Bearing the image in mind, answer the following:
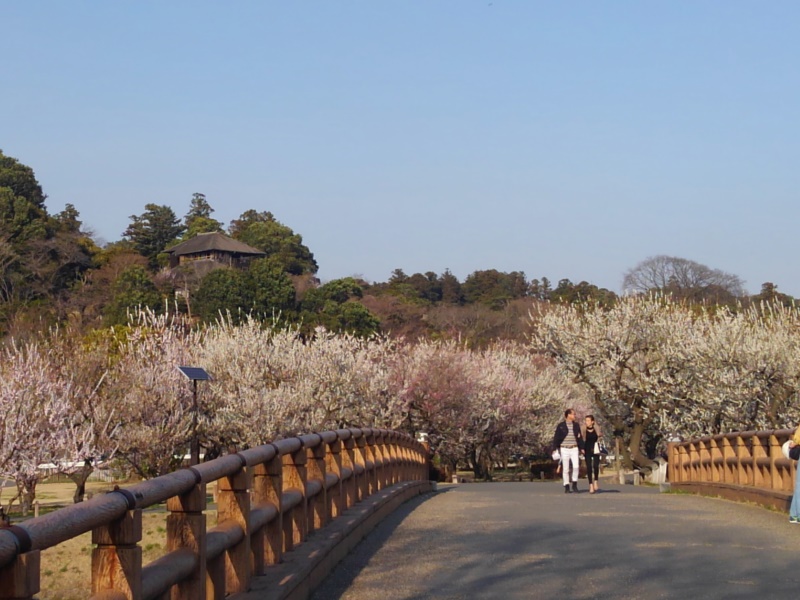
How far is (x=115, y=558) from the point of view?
465 centimetres

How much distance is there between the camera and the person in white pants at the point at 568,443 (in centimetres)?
2370

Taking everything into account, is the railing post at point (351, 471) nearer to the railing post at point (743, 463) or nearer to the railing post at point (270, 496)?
the railing post at point (270, 496)

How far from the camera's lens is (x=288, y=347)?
151 ft

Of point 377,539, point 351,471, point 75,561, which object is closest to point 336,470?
point 377,539

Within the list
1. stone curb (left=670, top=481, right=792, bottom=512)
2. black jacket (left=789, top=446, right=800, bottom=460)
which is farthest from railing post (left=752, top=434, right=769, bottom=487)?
black jacket (left=789, top=446, right=800, bottom=460)

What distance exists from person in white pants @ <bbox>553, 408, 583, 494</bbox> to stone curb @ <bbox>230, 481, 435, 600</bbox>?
Answer: 9.27 meters

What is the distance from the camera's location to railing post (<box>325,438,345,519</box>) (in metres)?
12.0

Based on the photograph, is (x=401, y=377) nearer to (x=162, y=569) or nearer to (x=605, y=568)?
(x=605, y=568)

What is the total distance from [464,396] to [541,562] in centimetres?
4516

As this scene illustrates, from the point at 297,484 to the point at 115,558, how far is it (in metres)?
5.29

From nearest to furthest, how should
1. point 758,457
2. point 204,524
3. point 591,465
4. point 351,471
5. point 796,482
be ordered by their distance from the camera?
point 204,524 → point 351,471 → point 796,482 → point 758,457 → point 591,465

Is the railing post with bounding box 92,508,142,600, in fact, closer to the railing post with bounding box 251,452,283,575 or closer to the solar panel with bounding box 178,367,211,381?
the railing post with bounding box 251,452,283,575

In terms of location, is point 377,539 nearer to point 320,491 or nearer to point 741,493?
point 320,491

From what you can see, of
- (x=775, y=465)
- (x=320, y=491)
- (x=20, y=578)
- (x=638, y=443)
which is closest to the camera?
(x=20, y=578)
